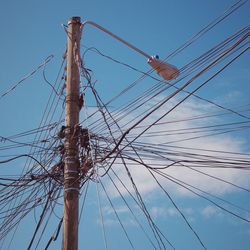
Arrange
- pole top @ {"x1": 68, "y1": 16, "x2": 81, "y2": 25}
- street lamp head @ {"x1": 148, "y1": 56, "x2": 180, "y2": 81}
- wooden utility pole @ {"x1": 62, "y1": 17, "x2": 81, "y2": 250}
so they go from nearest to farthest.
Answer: wooden utility pole @ {"x1": 62, "y1": 17, "x2": 81, "y2": 250}, street lamp head @ {"x1": 148, "y1": 56, "x2": 180, "y2": 81}, pole top @ {"x1": 68, "y1": 16, "x2": 81, "y2": 25}

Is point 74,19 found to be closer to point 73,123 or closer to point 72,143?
point 73,123

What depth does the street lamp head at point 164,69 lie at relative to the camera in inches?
262

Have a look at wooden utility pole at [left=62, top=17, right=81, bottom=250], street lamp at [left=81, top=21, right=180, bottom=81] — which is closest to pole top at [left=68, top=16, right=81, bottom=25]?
wooden utility pole at [left=62, top=17, right=81, bottom=250]

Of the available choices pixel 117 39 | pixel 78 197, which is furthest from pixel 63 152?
pixel 117 39

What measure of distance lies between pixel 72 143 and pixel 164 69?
6.72 ft

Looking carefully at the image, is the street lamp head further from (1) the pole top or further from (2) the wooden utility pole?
(1) the pole top

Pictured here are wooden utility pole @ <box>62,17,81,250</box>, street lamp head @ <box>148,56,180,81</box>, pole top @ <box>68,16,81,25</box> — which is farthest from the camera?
pole top @ <box>68,16,81,25</box>

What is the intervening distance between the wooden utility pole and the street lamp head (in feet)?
5.62

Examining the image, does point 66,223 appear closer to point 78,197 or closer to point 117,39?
point 78,197

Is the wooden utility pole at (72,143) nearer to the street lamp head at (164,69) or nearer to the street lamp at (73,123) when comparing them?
the street lamp at (73,123)

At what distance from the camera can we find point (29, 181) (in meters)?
8.26

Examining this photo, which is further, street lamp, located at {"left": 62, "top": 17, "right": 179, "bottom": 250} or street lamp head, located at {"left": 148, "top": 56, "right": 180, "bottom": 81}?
street lamp head, located at {"left": 148, "top": 56, "right": 180, "bottom": 81}

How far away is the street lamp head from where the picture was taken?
6.66 m

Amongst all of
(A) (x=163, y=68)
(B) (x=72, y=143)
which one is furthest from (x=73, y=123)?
(A) (x=163, y=68)
